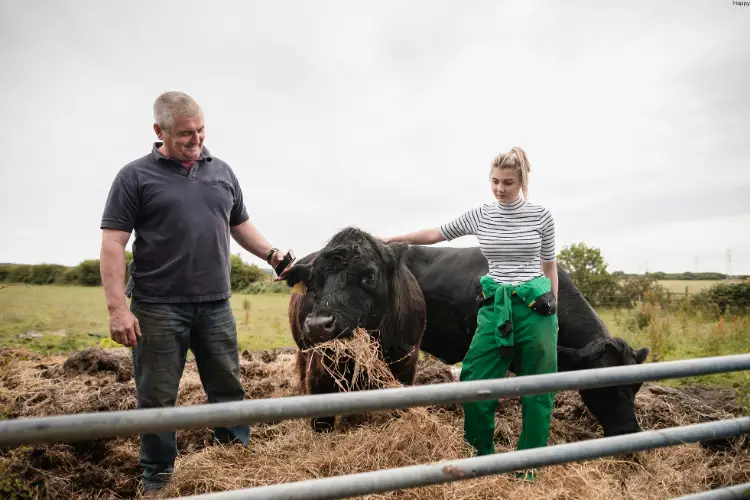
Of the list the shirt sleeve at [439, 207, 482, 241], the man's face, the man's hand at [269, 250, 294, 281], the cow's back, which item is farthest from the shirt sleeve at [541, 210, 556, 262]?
the man's face

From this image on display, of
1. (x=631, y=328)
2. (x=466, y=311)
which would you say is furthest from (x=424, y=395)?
(x=631, y=328)

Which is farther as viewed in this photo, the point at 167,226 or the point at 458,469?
the point at 167,226

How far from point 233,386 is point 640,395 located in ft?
17.5

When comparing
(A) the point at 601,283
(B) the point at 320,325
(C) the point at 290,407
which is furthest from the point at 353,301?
(A) the point at 601,283

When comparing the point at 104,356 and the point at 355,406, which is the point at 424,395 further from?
the point at 104,356

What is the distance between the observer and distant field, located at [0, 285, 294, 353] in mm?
12272

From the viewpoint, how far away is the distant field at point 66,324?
12272 millimetres

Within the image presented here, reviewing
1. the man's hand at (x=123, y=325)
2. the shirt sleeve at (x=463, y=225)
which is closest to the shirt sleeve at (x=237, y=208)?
the man's hand at (x=123, y=325)

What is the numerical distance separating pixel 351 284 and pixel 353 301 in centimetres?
18

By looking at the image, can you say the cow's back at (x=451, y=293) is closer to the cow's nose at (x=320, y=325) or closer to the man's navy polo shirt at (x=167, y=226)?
the cow's nose at (x=320, y=325)

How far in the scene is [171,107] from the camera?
370cm

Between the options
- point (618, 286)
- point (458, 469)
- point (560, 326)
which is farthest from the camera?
point (618, 286)

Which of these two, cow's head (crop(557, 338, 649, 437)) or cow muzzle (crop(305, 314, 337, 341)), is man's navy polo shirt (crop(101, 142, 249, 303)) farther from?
cow's head (crop(557, 338, 649, 437))

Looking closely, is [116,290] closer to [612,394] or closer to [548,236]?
[548,236]
